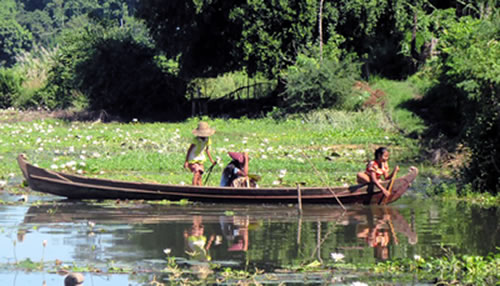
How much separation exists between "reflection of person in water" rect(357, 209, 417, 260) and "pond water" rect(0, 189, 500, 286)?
1cm

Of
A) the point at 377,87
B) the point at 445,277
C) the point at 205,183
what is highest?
the point at 377,87

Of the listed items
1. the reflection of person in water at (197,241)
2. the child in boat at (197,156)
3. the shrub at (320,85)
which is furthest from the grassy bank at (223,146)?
the reflection of person in water at (197,241)

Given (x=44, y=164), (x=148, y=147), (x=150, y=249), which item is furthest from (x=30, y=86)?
(x=150, y=249)

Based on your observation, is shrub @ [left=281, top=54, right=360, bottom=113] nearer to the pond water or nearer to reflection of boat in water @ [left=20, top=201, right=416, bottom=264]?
the pond water

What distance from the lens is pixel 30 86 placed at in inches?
1555

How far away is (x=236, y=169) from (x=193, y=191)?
0.91m

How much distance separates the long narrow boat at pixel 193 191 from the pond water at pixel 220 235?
0.60ft

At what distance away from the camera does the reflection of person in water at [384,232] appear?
11070 millimetres

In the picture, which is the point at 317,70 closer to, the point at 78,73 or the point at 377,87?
the point at 377,87

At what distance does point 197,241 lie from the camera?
34.2ft

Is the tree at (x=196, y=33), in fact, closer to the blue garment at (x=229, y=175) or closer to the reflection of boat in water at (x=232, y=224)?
the blue garment at (x=229, y=175)

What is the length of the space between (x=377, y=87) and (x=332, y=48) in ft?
7.35

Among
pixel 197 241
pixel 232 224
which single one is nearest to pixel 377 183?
pixel 232 224

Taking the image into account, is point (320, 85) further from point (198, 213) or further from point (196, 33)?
point (198, 213)
